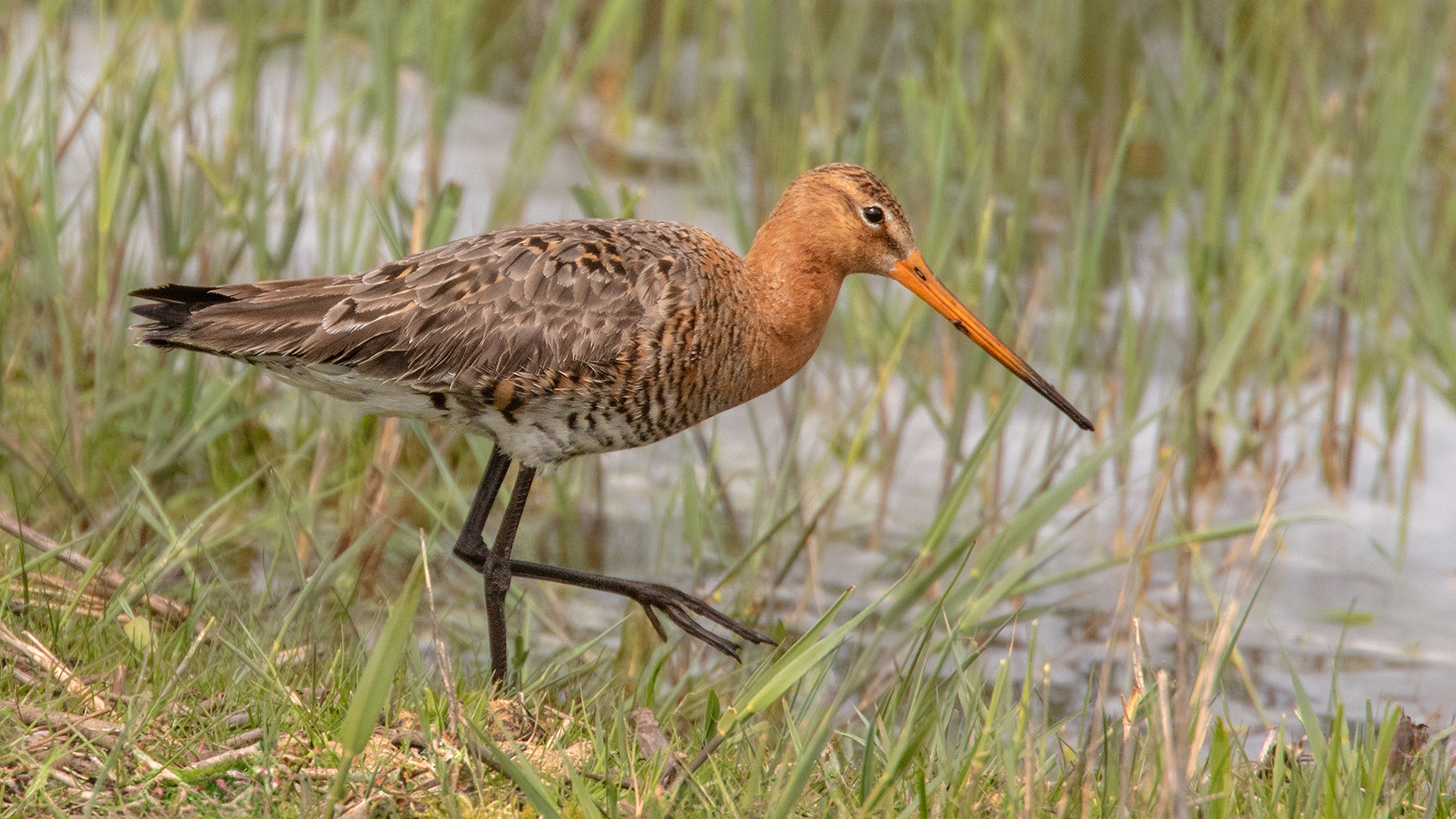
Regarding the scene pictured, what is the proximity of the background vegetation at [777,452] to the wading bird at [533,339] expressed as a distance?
0.95 ft

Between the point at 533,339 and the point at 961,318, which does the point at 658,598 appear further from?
the point at 961,318

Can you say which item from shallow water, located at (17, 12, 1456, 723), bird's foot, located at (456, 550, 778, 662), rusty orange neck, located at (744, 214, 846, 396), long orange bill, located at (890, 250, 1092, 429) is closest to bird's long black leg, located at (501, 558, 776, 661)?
bird's foot, located at (456, 550, 778, 662)

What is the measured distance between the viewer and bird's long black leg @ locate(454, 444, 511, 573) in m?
3.85

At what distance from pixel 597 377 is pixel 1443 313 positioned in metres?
2.70

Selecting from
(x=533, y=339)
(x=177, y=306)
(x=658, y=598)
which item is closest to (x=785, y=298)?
(x=533, y=339)

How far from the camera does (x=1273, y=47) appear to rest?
6.44 meters

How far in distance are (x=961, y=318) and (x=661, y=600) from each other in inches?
39.9

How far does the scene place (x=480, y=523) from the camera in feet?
12.7

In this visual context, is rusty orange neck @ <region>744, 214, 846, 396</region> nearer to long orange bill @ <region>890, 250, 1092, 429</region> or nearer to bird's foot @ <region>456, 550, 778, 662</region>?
long orange bill @ <region>890, 250, 1092, 429</region>

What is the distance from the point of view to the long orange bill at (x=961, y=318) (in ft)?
12.3

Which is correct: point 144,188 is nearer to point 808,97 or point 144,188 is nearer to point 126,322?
point 126,322

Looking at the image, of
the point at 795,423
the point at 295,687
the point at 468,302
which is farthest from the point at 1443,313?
the point at 295,687

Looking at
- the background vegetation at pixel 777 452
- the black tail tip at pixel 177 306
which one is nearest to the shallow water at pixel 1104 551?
the background vegetation at pixel 777 452

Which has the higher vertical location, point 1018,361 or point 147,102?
point 147,102
